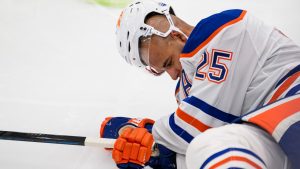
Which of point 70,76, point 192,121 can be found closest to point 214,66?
point 192,121

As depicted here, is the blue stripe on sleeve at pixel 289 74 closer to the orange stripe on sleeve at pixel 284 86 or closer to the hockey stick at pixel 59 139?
the orange stripe on sleeve at pixel 284 86

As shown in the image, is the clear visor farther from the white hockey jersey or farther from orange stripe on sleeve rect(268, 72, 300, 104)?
orange stripe on sleeve rect(268, 72, 300, 104)

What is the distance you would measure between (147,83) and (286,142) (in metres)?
0.82

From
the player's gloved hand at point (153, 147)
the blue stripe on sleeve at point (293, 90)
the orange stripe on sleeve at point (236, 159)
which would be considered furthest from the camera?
the player's gloved hand at point (153, 147)

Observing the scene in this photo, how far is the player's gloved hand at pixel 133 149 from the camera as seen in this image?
0.93m

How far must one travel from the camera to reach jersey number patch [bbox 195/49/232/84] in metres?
0.80

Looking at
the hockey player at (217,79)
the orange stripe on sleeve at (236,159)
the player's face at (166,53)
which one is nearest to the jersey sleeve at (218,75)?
the hockey player at (217,79)

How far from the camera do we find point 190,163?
2.14 feet

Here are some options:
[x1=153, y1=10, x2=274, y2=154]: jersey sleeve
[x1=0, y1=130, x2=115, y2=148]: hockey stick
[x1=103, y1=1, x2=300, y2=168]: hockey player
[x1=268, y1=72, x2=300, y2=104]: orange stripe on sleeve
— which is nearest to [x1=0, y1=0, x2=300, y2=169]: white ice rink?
[x1=0, y1=130, x2=115, y2=148]: hockey stick

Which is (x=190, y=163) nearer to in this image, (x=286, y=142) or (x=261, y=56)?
(x=286, y=142)

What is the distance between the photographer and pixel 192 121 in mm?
828

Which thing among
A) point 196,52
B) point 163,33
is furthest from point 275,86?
point 163,33

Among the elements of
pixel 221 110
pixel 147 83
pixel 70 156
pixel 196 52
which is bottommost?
pixel 70 156

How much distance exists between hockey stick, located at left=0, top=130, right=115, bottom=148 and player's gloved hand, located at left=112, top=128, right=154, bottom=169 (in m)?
0.05
